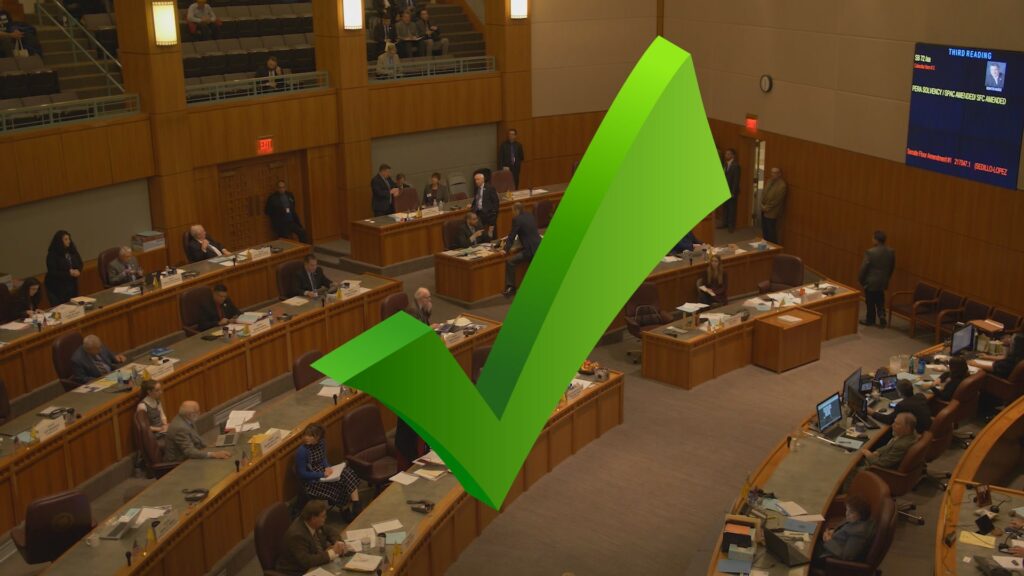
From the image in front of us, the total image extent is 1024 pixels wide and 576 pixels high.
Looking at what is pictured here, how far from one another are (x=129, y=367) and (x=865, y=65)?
10675mm

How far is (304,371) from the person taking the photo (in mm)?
11328

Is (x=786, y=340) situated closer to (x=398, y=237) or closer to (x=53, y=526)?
(x=398, y=237)

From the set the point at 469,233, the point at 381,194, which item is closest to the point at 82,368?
the point at 469,233

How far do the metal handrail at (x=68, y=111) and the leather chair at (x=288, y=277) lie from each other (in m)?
3.50

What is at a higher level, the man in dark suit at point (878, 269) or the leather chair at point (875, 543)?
the man in dark suit at point (878, 269)

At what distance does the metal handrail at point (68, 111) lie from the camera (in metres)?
14.0

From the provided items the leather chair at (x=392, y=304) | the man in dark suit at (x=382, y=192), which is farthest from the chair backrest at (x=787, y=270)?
the man in dark suit at (x=382, y=192)

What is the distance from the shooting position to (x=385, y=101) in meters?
18.6

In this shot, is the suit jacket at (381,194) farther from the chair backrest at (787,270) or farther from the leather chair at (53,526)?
the leather chair at (53,526)

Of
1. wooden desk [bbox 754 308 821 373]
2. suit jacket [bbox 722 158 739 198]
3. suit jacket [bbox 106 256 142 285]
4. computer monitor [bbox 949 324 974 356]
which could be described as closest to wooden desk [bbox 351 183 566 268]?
suit jacket [bbox 106 256 142 285]

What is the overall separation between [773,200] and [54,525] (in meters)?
12.5

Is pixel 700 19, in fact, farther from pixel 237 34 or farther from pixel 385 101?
pixel 237 34

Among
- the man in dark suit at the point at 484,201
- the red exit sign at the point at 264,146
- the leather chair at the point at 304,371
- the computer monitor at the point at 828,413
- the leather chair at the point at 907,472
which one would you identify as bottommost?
the leather chair at the point at 907,472

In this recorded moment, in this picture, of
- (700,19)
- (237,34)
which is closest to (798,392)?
A: (700,19)
